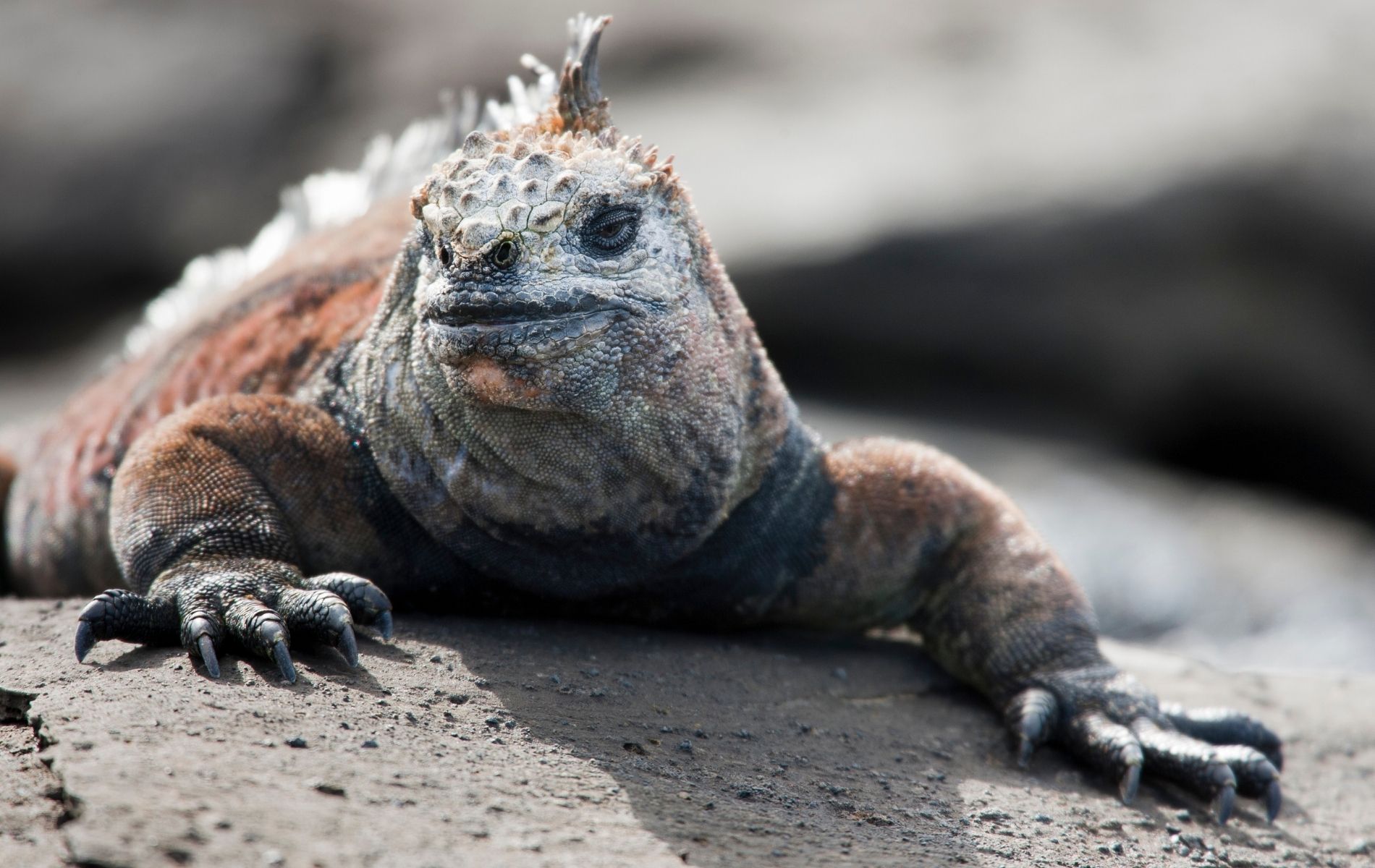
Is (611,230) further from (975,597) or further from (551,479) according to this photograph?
(975,597)

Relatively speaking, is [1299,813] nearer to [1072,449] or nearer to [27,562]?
[27,562]

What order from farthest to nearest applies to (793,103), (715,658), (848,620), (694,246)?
(793,103), (848,620), (715,658), (694,246)

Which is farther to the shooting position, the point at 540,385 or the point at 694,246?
the point at 694,246

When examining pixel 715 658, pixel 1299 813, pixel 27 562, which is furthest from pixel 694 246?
pixel 27 562

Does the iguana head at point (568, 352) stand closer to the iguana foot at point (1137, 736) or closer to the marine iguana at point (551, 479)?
the marine iguana at point (551, 479)

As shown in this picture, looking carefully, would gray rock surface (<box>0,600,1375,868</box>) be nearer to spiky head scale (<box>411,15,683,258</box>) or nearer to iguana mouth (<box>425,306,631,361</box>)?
iguana mouth (<box>425,306,631,361</box>)

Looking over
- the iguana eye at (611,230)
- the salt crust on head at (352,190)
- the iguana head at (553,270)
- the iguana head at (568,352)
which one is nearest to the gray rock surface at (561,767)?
the iguana head at (568,352)

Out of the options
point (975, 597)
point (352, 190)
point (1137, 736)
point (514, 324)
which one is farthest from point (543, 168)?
point (352, 190)
